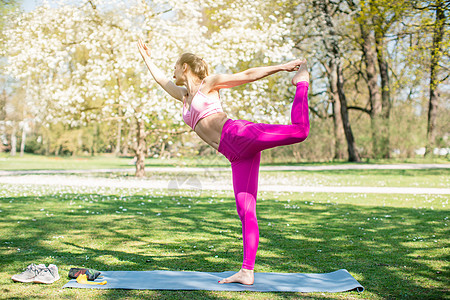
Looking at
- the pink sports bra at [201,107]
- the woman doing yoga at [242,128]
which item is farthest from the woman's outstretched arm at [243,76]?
the pink sports bra at [201,107]

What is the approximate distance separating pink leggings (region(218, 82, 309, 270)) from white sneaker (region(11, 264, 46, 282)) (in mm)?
1938

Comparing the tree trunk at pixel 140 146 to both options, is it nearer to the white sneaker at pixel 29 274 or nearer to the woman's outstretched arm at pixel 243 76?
the white sneaker at pixel 29 274

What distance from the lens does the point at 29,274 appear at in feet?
12.9

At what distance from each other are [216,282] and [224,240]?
207 centimetres

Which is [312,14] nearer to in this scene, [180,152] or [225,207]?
[180,152]

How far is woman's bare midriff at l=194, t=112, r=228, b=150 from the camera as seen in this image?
3857mm

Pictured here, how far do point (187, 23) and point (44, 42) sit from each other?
5.01 m

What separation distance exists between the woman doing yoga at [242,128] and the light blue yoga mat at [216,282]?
6.6 inches

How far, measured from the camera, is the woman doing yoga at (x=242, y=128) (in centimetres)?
370

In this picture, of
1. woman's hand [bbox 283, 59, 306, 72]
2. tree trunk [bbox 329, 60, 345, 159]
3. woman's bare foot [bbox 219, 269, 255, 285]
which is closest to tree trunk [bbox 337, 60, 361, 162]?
tree trunk [bbox 329, 60, 345, 159]

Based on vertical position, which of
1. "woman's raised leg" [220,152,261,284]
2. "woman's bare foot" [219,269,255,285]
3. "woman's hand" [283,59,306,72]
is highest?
"woman's hand" [283,59,306,72]

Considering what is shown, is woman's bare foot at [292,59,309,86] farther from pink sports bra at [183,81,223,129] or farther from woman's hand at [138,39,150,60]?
woman's hand at [138,39,150,60]

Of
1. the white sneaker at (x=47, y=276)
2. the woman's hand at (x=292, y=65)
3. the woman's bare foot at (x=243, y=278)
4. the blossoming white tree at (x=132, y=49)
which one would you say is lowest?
the white sneaker at (x=47, y=276)

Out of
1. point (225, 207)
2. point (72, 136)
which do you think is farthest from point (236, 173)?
point (72, 136)
